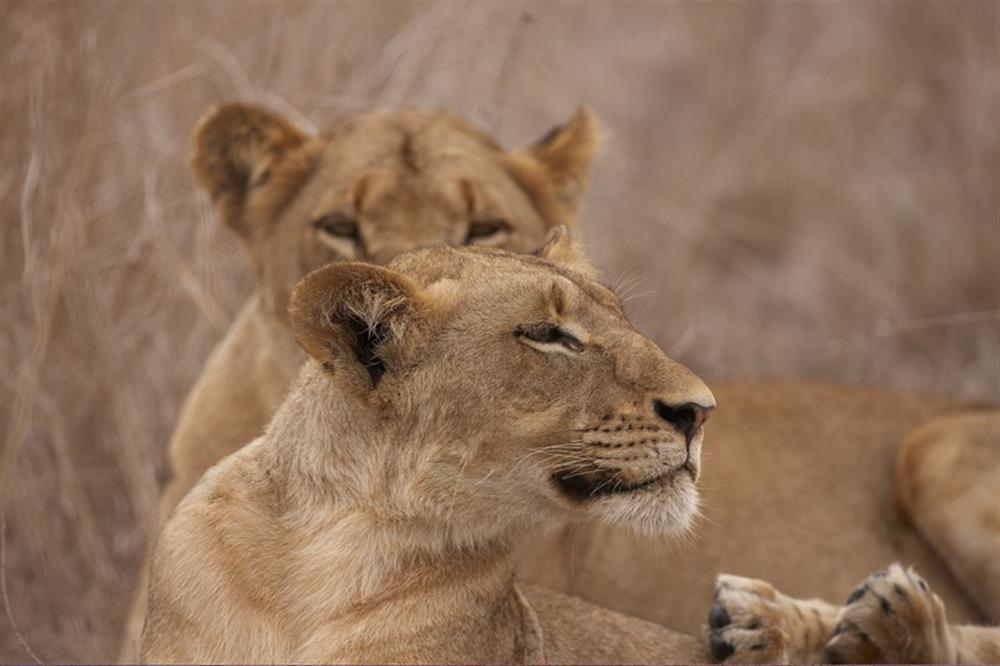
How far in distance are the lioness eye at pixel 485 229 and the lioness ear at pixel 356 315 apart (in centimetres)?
143

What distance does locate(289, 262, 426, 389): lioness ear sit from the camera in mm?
2785

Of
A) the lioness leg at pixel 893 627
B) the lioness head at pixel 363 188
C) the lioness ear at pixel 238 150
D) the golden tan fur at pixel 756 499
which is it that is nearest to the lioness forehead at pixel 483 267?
the lioness leg at pixel 893 627

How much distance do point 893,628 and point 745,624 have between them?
12.0 inches

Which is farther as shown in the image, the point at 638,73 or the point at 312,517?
the point at 638,73

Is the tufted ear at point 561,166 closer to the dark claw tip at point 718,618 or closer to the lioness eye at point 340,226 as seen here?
the lioness eye at point 340,226

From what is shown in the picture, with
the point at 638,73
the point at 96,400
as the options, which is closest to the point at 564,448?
the point at 96,400

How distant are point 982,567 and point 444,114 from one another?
1928 mm

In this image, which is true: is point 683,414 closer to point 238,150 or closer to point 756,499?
point 756,499

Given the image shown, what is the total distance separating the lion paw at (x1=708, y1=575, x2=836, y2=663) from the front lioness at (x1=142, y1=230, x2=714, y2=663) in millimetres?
618

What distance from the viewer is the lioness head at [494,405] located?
9.21 ft

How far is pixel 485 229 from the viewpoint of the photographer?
14.4 feet

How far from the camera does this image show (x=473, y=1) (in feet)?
20.8

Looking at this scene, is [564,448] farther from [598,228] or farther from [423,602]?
[598,228]

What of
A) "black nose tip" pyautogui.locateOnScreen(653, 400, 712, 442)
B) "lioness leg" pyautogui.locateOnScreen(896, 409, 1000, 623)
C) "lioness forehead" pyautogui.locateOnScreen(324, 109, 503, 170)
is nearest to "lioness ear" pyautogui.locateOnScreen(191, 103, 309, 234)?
"lioness forehead" pyautogui.locateOnScreen(324, 109, 503, 170)
